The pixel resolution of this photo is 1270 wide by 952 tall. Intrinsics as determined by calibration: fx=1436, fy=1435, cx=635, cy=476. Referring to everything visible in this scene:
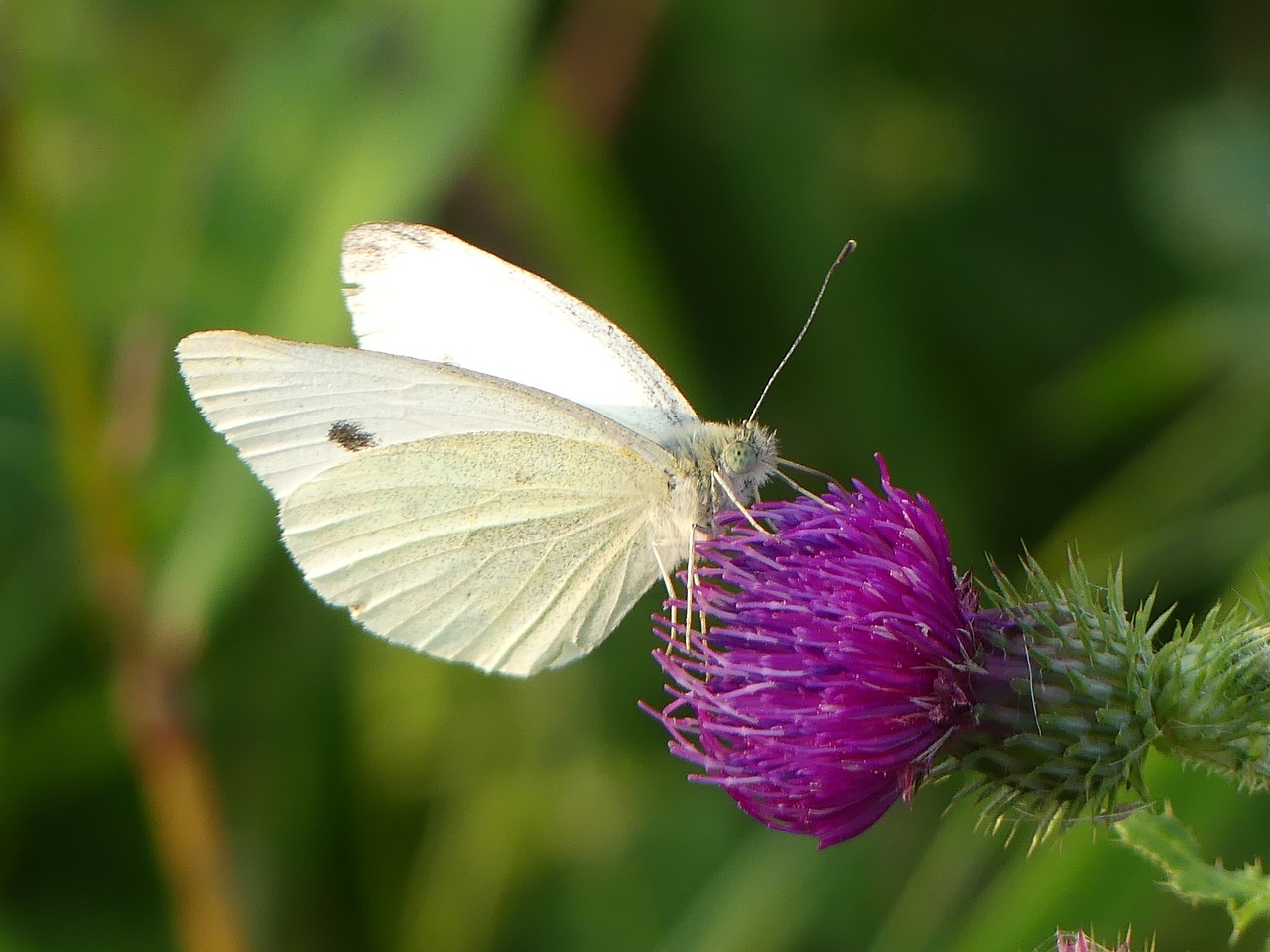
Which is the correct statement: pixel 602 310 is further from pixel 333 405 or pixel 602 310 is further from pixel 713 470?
pixel 713 470

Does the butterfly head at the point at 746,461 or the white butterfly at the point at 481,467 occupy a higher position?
the butterfly head at the point at 746,461

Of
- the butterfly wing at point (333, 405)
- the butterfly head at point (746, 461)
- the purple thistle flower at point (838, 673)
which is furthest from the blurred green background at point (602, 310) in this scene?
the butterfly head at point (746, 461)

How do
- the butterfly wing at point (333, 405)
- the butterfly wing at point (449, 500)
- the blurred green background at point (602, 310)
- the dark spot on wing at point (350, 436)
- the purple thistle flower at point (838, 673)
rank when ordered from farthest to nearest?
the blurred green background at point (602, 310)
the dark spot on wing at point (350, 436)
the butterfly wing at point (449, 500)
the butterfly wing at point (333, 405)
the purple thistle flower at point (838, 673)

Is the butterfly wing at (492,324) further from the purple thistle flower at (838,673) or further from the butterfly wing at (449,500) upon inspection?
the purple thistle flower at (838,673)

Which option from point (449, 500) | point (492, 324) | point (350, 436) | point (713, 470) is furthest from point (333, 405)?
point (713, 470)

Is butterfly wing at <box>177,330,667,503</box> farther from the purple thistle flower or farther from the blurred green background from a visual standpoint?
the purple thistle flower

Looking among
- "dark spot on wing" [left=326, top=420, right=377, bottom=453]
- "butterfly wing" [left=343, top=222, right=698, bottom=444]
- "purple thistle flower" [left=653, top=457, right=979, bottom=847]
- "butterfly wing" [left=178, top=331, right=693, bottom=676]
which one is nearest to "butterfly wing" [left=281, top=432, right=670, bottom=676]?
"butterfly wing" [left=178, top=331, right=693, bottom=676]
